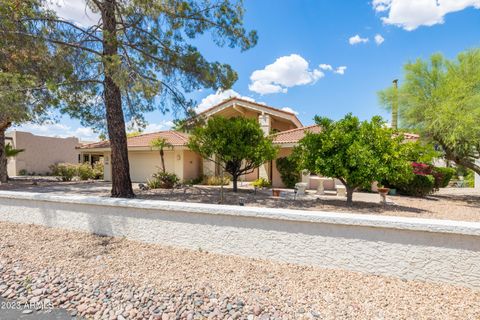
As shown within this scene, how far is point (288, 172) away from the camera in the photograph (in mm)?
17672

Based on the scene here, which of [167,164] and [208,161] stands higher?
[208,161]

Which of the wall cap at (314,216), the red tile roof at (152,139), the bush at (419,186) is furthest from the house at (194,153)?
the wall cap at (314,216)

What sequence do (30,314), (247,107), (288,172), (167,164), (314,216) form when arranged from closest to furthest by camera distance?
1. (30,314)
2. (314,216)
3. (288,172)
4. (247,107)
5. (167,164)

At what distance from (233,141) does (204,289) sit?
27.9 ft

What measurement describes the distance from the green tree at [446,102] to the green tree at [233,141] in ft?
26.5

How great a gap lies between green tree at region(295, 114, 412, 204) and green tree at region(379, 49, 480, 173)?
455cm

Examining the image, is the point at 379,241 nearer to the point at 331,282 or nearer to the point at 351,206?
the point at 331,282

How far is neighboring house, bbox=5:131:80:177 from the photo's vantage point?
108 ft

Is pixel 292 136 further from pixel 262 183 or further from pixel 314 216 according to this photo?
pixel 314 216

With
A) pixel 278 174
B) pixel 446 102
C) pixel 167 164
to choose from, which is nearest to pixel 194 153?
pixel 167 164

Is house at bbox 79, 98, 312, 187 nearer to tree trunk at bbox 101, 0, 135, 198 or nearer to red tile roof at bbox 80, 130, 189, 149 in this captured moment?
red tile roof at bbox 80, 130, 189, 149

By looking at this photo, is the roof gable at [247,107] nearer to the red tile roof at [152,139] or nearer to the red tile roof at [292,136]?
the red tile roof at [292,136]

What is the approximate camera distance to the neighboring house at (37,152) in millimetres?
32906

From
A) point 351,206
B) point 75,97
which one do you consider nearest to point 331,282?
point 351,206
